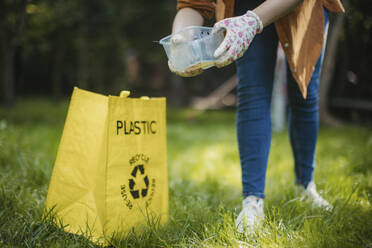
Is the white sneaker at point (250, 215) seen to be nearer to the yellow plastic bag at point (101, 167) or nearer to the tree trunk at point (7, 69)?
the yellow plastic bag at point (101, 167)

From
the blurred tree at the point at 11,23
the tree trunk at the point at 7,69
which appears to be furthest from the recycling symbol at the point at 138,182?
the tree trunk at the point at 7,69

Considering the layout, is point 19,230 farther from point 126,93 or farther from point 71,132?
point 126,93

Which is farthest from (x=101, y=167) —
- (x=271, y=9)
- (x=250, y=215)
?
(x=271, y=9)

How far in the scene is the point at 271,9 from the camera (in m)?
1.03

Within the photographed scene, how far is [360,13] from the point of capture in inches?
Result: 131

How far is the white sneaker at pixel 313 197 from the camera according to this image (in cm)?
127

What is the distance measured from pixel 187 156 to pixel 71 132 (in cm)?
177

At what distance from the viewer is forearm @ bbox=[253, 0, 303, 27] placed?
102cm

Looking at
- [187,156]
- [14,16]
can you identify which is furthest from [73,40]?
[187,156]

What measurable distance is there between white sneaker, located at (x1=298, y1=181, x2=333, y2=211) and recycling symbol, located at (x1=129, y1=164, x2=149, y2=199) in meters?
0.70

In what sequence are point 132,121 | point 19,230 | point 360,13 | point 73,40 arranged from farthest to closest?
point 73,40, point 360,13, point 132,121, point 19,230

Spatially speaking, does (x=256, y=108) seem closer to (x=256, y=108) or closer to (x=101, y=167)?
(x=256, y=108)

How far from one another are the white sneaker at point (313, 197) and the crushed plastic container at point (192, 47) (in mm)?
767

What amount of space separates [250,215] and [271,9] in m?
0.72
